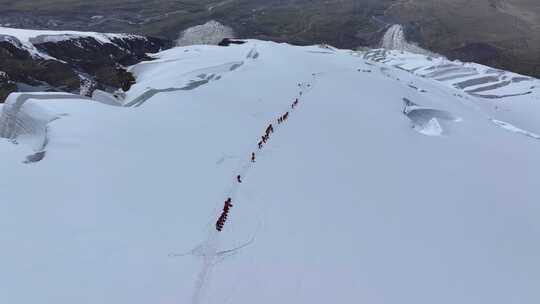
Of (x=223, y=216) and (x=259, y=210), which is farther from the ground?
(x=223, y=216)

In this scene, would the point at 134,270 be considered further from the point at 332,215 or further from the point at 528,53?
the point at 528,53

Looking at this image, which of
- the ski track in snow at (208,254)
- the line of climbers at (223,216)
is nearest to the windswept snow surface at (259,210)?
the ski track in snow at (208,254)

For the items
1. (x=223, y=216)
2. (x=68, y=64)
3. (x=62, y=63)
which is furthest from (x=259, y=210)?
(x=68, y=64)

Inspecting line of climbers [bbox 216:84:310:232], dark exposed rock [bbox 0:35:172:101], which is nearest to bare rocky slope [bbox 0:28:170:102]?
dark exposed rock [bbox 0:35:172:101]

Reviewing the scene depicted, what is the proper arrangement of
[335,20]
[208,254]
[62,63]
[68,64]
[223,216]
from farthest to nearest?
[335,20] → [68,64] → [62,63] → [223,216] → [208,254]

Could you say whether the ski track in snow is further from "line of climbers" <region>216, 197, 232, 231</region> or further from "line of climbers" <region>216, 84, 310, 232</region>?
"line of climbers" <region>216, 84, 310, 232</region>

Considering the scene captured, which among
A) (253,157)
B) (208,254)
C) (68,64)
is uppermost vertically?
(208,254)

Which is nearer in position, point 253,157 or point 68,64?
point 253,157

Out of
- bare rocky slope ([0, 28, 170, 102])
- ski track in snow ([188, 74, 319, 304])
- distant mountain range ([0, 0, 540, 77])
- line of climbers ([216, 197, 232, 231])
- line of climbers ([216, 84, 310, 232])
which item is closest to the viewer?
ski track in snow ([188, 74, 319, 304])

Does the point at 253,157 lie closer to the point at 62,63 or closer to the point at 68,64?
the point at 62,63
